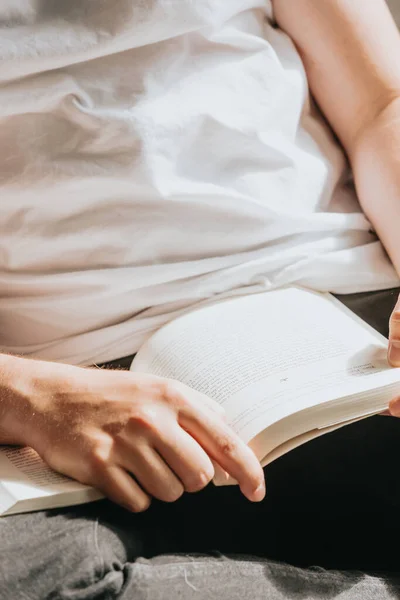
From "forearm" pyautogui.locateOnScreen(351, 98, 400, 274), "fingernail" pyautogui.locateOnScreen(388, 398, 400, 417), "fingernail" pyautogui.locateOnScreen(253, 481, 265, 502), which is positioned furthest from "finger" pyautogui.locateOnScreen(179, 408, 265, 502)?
"forearm" pyautogui.locateOnScreen(351, 98, 400, 274)

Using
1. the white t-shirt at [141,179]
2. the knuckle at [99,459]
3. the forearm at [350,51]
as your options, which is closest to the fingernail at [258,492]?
the knuckle at [99,459]

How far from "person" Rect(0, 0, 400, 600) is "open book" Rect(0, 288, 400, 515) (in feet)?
0.06

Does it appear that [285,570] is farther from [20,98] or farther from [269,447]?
[20,98]

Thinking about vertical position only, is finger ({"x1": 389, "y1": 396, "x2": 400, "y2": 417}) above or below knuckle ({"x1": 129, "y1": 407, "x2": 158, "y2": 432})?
below

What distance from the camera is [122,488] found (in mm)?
583

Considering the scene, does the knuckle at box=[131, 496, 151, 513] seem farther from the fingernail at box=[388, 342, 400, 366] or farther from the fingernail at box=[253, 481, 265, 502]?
the fingernail at box=[388, 342, 400, 366]

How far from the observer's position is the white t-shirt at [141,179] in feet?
2.40

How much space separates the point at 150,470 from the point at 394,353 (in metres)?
0.24

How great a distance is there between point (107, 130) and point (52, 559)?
0.39 meters

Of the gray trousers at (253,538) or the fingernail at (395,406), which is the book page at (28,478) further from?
the fingernail at (395,406)

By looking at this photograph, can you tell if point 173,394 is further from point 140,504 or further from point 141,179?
point 141,179

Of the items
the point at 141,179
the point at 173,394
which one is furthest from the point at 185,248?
the point at 173,394

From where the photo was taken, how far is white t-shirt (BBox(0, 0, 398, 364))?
0.73 m

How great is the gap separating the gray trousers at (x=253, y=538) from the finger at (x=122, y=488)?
2 cm
